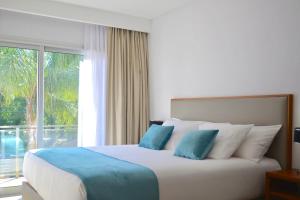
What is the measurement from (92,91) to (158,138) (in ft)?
5.23

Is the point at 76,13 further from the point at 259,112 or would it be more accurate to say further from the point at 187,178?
the point at 187,178

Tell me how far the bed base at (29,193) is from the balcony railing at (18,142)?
1364 millimetres

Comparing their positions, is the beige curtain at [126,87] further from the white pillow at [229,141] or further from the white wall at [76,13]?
the white pillow at [229,141]

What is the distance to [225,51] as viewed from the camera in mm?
3732

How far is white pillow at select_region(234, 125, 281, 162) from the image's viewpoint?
2.98 m

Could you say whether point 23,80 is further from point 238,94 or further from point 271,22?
point 271,22

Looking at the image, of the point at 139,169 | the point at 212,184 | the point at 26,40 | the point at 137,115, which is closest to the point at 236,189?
the point at 212,184

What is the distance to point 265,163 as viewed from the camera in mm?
2938

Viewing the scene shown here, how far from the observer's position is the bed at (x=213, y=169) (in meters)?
2.38

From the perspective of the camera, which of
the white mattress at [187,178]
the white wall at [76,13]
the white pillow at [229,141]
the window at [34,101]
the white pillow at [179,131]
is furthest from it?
the window at [34,101]

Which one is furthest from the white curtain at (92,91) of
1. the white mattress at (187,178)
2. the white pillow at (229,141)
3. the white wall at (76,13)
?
the white pillow at (229,141)

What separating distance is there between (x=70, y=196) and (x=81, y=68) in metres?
3.02

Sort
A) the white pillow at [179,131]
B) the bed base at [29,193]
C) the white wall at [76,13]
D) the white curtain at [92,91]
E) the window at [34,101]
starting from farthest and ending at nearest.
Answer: the white curtain at [92,91] < the window at [34,101] < the white wall at [76,13] < the white pillow at [179,131] < the bed base at [29,193]

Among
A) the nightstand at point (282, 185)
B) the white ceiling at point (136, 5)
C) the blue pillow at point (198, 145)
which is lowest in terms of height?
the nightstand at point (282, 185)
